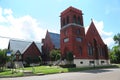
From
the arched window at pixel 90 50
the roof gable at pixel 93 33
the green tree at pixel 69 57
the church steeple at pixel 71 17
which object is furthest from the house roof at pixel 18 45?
the roof gable at pixel 93 33

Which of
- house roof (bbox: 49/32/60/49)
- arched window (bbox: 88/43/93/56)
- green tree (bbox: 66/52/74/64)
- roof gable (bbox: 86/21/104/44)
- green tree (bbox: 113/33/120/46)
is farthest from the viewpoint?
green tree (bbox: 113/33/120/46)

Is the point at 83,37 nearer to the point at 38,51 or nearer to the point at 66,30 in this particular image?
the point at 66,30

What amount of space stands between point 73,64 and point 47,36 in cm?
2213

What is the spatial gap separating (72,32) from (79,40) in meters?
3.43

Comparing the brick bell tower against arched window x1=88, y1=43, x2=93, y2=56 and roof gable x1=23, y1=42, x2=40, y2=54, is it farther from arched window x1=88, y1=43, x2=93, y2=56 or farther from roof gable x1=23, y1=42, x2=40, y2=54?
roof gable x1=23, y1=42, x2=40, y2=54

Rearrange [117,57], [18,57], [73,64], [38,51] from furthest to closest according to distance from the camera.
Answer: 1. [117,57]
2. [38,51]
3. [18,57]
4. [73,64]

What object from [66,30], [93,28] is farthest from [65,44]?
[93,28]

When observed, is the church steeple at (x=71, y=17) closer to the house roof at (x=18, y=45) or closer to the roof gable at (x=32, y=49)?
the roof gable at (x=32, y=49)

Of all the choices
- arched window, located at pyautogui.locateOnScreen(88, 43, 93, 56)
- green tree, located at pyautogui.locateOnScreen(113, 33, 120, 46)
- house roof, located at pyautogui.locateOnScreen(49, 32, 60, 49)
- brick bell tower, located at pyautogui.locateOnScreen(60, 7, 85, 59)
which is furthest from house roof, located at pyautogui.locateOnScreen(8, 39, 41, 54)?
green tree, located at pyautogui.locateOnScreen(113, 33, 120, 46)

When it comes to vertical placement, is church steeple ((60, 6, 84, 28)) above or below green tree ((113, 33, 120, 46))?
above

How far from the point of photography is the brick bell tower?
46531 mm

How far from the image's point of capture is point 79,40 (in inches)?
1906

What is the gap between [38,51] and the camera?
6006 centimetres

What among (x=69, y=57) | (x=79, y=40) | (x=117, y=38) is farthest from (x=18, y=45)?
(x=117, y=38)
